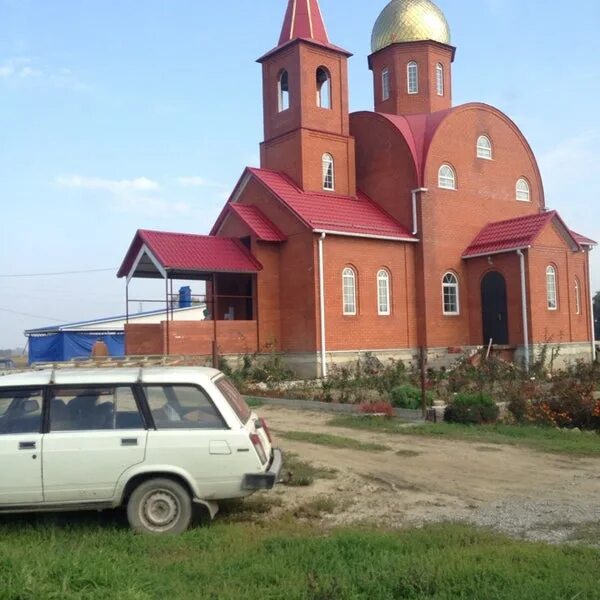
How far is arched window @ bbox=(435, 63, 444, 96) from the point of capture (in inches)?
1185

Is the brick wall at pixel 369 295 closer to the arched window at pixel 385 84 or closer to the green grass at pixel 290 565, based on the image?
the arched window at pixel 385 84

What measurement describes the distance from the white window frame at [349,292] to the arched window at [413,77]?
9.83 metres

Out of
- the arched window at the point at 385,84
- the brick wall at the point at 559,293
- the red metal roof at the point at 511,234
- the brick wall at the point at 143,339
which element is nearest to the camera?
the brick wall at the point at 143,339

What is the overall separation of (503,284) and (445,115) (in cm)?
671

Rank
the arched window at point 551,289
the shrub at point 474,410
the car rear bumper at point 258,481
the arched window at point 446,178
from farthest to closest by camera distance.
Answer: the arched window at point 446,178
the arched window at point 551,289
the shrub at point 474,410
the car rear bumper at point 258,481

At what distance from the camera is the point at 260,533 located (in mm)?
6309

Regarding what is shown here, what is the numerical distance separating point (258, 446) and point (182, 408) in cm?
79

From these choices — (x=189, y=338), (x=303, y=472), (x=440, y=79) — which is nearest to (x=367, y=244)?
(x=189, y=338)

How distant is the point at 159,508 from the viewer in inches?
253

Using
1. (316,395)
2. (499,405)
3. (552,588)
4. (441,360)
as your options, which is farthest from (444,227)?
(552,588)

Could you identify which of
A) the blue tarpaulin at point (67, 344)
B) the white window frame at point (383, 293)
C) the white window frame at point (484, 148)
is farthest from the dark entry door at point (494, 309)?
the blue tarpaulin at point (67, 344)

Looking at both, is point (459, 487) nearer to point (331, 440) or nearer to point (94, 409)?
point (331, 440)

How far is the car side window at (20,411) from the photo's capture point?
21.0 ft

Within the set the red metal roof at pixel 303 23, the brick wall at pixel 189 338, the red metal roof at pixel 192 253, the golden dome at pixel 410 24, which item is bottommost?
the brick wall at pixel 189 338
